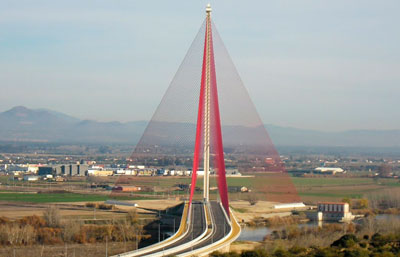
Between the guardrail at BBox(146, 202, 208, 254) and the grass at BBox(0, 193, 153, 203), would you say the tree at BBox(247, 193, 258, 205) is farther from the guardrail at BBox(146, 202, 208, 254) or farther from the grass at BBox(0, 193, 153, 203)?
the guardrail at BBox(146, 202, 208, 254)

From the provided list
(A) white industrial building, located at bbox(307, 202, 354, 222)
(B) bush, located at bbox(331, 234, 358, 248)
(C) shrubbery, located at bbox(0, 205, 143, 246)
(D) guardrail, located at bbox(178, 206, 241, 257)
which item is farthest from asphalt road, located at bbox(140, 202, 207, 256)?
(A) white industrial building, located at bbox(307, 202, 354, 222)

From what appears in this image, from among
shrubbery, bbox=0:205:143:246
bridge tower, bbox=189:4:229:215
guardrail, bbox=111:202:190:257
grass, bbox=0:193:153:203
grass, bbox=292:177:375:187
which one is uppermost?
bridge tower, bbox=189:4:229:215

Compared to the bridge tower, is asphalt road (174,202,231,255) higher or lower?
lower

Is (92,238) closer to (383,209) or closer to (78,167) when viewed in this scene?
(383,209)

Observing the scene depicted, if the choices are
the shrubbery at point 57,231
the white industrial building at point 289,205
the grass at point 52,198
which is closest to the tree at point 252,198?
the white industrial building at point 289,205

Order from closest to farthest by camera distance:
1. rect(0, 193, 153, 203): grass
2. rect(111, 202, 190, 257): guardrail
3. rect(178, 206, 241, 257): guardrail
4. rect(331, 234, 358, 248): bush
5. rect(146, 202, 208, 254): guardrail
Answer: rect(146, 202, 208, 254): guardrail, rect(178, 206, 241, 257): guardrail, rect(111, 202, 190, 257): guardrail, rect(331, 234, 358, 248): bush, rect(0, 193, 153, 203): grass

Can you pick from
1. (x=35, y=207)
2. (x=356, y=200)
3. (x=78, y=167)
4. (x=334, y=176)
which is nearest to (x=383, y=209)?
(x=356, y=200)

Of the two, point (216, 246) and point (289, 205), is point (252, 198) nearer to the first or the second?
point (289, 205)

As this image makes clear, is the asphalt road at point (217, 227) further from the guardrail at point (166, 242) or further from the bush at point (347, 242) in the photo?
the bush at point (347, 242)

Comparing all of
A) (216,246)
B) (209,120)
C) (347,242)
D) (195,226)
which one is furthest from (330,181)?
(216,246)
